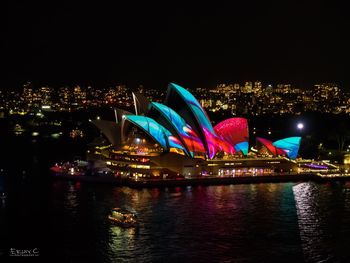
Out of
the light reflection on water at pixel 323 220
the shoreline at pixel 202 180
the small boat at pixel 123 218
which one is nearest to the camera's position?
the light reflection on water at pixel 323 220

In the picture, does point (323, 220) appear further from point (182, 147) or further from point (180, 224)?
point (182, 147)

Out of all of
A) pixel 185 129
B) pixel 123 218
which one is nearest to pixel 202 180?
pixel 185 129

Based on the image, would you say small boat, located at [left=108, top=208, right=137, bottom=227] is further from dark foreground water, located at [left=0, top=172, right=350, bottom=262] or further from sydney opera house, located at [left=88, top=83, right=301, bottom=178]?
sydney opera house, located at [left=88, top=83, right=301, bottom=178]

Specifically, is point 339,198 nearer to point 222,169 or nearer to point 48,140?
point 222,169

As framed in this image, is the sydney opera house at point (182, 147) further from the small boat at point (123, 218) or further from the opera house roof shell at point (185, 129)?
the small boat at point (123, 218)

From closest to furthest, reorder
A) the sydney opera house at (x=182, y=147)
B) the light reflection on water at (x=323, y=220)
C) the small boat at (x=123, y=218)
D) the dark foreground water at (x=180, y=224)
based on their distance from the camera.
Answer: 1. the dark foreground water at (x=180, y=224)
2. the light reflection on water at (x=323, y=220)
3. the small boat at (x=123, y=218)
4. the sydney opera house at (x=182, y=147)

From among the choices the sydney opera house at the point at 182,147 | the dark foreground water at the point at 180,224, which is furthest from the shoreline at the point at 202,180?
the dark foreground water at the point at 180,224
